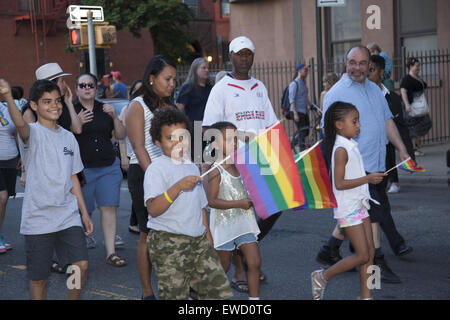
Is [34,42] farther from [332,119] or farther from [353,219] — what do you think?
[353,219]

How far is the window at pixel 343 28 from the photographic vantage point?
17.2m

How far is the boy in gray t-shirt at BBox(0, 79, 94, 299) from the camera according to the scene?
15.0 ft

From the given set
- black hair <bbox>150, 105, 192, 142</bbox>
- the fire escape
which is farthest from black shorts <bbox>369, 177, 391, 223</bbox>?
the fire escape

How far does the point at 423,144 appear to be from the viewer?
49.5 ft

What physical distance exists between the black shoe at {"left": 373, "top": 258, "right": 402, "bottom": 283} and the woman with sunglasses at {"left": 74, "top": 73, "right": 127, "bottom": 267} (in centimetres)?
266

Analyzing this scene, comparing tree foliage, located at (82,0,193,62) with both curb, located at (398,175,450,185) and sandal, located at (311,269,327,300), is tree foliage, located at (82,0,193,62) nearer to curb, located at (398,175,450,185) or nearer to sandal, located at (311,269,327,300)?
curb, located at (398,175,450,185)

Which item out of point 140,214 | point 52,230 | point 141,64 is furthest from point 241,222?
point 141,64

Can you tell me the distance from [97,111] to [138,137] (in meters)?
2.12

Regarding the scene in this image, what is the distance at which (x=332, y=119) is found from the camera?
5.16m

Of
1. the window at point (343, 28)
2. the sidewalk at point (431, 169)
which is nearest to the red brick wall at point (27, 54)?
the window at point (343, 28)

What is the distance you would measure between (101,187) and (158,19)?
23.9 meters

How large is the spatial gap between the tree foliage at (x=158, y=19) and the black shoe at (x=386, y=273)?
24476mm

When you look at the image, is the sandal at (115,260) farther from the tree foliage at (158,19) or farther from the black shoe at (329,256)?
the tree foliage at (158,19)

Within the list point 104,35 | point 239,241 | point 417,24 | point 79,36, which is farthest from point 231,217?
point 417,24
